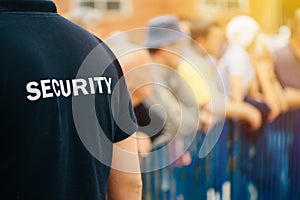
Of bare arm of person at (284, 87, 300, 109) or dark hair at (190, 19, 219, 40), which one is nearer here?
dark hair at (190, 19, 219, 40)

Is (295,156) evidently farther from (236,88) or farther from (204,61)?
(204,61)

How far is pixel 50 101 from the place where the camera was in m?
1.47

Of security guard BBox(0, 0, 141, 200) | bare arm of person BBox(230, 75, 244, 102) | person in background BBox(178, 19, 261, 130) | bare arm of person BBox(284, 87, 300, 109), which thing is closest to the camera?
security guard BBox(0, 0, 141, 200)

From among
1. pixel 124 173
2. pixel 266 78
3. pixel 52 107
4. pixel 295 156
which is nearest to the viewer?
pixel 52 107

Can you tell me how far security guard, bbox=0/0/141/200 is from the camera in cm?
143

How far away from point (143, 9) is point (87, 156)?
4.19ft

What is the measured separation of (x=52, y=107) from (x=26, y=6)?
0.26 m

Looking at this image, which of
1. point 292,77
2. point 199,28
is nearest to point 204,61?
point 199,28

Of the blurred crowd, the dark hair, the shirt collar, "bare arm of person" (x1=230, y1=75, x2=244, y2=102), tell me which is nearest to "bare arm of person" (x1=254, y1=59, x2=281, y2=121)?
the blurred crowd

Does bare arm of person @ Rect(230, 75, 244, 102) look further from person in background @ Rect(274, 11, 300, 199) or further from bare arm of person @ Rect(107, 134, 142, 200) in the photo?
bare arm of person @ Rect(107, 134, 142, 200)

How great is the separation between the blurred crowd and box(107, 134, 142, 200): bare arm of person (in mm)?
884

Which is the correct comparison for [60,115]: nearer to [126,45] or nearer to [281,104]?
[126,45]

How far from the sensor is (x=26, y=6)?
58.6 inches

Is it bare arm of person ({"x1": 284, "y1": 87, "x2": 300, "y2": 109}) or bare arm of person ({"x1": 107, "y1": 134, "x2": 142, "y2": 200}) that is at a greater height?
bare arm of person ({"x1": 284, "y1": 87, "x2": 300, "y2": 109})
